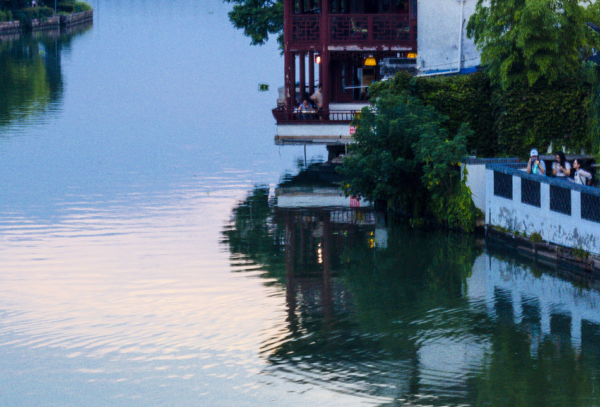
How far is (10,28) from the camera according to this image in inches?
5025

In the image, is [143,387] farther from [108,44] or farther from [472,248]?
[108,44]

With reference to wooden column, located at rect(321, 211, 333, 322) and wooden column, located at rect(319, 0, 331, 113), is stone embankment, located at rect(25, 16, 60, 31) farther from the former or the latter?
wooden column, located at rect(321, 211, 333, 322)

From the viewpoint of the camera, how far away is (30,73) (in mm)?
85750

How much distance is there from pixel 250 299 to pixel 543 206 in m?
8.10

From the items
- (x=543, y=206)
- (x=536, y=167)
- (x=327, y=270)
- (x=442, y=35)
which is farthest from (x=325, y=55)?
(x=543, y=206)

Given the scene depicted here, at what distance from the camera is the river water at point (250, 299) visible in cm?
1738

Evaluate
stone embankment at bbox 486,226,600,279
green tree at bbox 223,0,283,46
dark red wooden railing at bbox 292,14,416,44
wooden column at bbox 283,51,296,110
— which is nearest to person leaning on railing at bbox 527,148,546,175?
stone embankment at bbox 486,226,600,279

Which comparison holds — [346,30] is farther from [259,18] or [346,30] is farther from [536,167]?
[259,18]

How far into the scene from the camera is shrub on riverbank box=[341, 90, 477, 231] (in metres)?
29.4

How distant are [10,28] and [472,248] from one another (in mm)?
109775

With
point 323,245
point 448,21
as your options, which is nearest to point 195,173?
point 448,21

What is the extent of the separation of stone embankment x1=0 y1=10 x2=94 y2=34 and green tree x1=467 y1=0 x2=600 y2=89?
10280 centimetres

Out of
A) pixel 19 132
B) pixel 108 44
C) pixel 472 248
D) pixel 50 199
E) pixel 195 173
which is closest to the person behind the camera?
pixel 472 248

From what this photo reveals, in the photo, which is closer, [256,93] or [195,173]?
[195,173]
